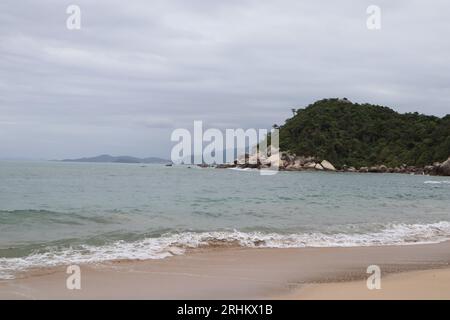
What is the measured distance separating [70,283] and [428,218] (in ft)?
57.6

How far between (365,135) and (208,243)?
117m

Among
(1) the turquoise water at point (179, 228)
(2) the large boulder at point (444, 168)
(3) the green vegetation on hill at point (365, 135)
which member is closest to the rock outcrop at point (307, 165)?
(3) the green vegetation on hill at point (365, 135)

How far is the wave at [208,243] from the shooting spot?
10.1 metres

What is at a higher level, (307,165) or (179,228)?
(179,228)

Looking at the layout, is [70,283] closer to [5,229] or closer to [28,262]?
[28,262]

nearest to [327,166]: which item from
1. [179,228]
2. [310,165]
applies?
[310,165]

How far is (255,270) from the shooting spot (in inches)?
371

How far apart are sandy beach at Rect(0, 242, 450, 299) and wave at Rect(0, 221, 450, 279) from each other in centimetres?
65

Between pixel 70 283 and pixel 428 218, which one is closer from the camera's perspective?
pixel 70 283

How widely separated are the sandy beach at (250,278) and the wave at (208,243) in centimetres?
65

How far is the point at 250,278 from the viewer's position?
8.63 meters

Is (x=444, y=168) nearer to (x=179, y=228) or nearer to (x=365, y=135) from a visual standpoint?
(x=365, y=135)
